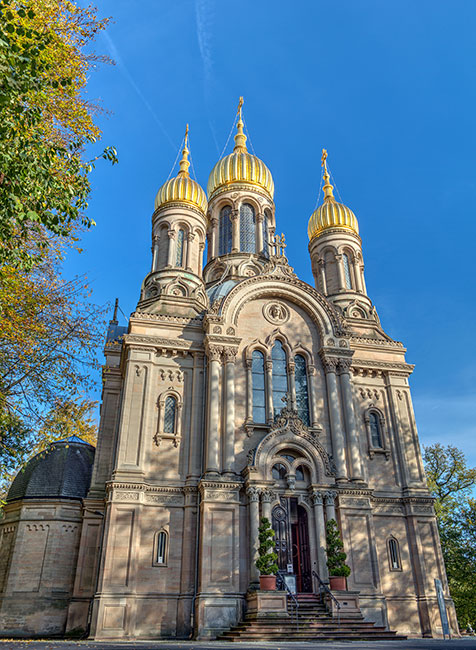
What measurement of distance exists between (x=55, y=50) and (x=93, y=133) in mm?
1911

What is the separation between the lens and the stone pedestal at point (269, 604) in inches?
679

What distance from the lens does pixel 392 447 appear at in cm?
2453

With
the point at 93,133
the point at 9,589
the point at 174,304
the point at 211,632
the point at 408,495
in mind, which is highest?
the point at 174,304

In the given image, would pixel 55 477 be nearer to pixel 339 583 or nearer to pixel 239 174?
pixel 339 583

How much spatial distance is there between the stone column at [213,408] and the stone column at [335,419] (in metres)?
5.05

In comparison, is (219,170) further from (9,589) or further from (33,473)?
(9,589)

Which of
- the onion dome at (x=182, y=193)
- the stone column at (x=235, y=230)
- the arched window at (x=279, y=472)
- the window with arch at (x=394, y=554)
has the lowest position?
the window with arch at (x=394, y=554)

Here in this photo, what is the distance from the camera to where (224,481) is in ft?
66.9

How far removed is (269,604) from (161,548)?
15.4 feet

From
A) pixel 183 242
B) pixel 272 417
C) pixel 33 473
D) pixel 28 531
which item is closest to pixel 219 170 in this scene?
pixel 183 242

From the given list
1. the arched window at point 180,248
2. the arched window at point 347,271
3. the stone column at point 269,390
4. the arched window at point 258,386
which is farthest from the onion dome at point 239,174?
the stone column at point 269,390

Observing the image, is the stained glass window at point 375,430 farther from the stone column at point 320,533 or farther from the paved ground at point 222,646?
the paved ground at point 222,646

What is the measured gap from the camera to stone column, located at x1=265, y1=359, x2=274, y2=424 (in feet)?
74.9

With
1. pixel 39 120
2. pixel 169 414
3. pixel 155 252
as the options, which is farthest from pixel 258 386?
pixel 39 120
